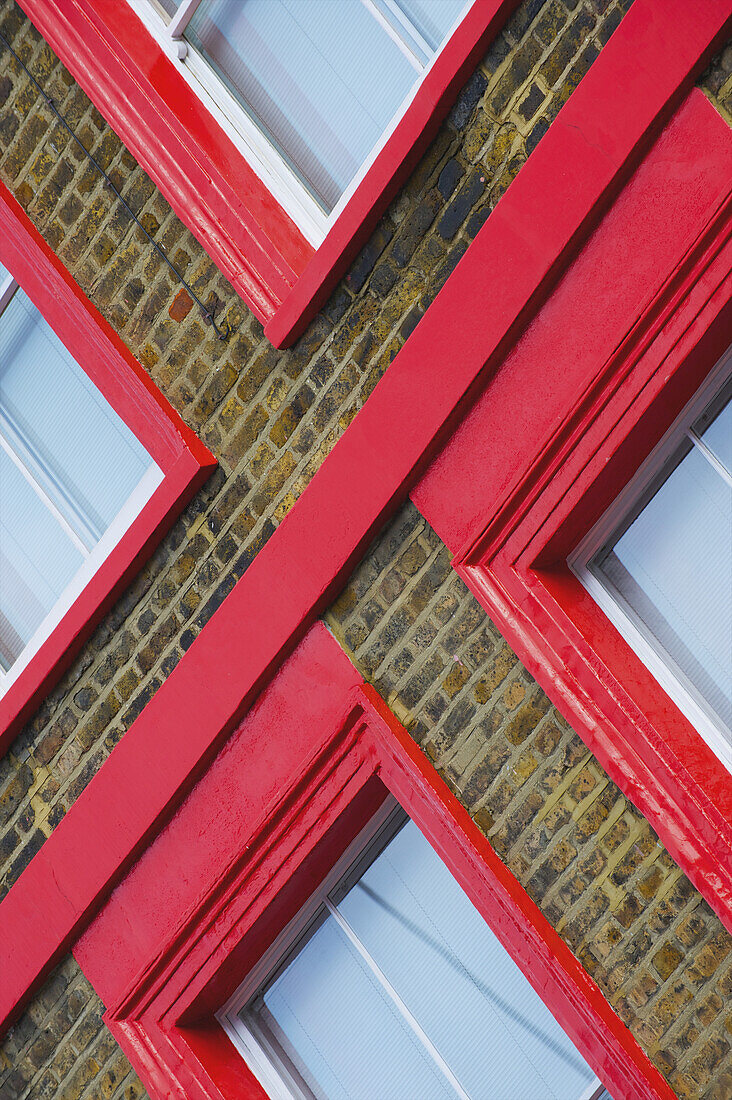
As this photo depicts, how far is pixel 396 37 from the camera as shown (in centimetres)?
323

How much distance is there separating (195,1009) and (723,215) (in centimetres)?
285

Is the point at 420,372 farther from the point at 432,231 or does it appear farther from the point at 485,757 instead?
the point at 485,757

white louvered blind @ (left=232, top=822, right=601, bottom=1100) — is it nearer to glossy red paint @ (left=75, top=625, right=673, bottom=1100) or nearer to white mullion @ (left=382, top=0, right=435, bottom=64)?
glossy red paint @ (left=75, top=625, right=673, bottom=1100)

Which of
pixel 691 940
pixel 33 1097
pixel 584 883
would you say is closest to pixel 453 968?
pixel 584 883

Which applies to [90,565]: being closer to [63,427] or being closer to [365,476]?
[63,427]

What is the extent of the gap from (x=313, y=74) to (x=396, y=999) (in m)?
2.93

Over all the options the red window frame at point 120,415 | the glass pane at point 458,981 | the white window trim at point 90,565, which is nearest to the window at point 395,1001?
the glass pane at point 458,981

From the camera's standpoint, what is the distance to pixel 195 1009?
341cm

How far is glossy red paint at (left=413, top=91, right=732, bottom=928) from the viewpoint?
268cm

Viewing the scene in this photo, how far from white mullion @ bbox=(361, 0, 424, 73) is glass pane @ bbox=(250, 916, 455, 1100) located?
270 cm

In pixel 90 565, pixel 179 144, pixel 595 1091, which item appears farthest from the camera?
pixel 90 565

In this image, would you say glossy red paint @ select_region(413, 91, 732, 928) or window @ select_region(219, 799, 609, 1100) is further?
window @ select_region(219, 799, 609, 1100)

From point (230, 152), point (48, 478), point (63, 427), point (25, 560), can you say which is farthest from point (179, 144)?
point (25, 560)

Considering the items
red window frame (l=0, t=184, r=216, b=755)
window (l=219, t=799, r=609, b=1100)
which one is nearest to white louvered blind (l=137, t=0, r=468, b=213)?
red window frame (l=0, t=184, r=216, b=755)
